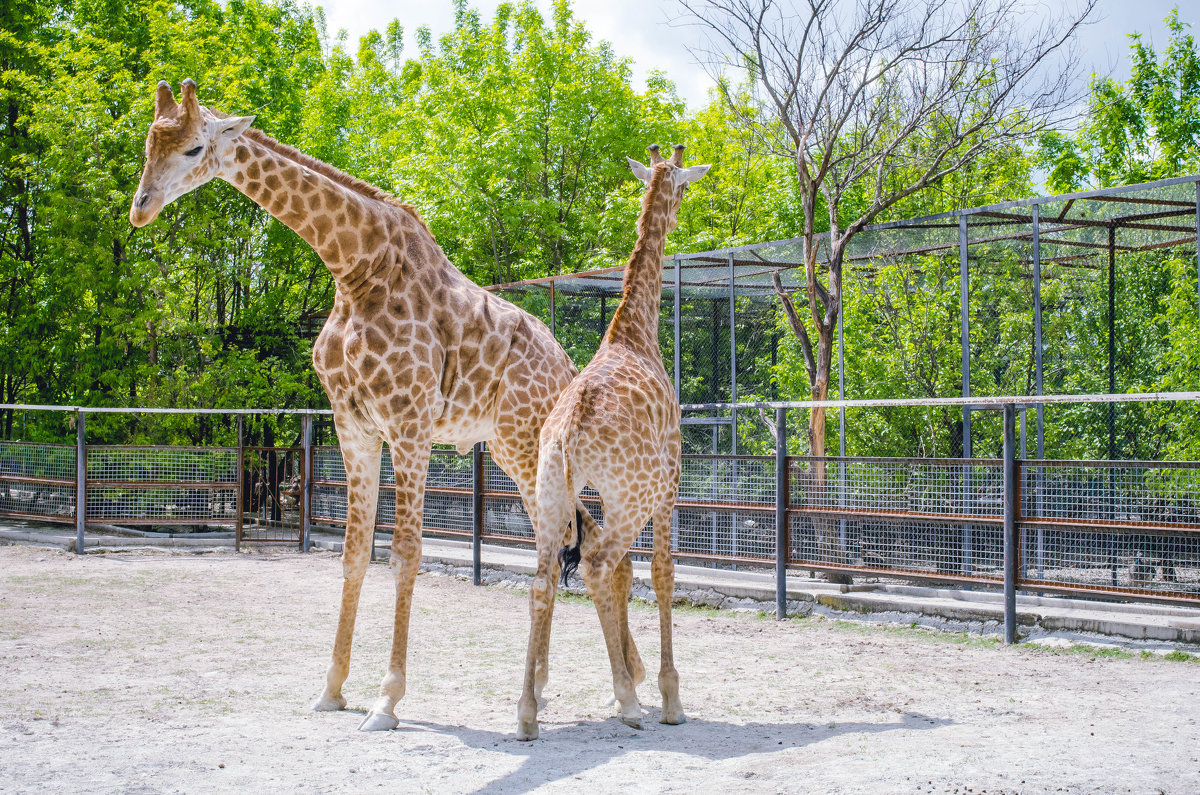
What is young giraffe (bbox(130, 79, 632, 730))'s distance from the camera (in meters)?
5.15

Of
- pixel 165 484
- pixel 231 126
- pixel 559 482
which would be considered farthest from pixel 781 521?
pixel 165 484

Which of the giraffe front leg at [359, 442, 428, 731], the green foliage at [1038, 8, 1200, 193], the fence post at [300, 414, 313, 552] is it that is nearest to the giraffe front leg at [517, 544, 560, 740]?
the giraffe front leg at [359, 442, 428, 731]

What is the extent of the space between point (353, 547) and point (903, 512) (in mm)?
4340

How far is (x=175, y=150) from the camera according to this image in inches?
190

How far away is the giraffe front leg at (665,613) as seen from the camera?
4852 millimetres

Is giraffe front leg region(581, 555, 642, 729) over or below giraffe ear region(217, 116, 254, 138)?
below

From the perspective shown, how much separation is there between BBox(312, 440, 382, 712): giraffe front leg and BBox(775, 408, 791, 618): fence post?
3.86 meters

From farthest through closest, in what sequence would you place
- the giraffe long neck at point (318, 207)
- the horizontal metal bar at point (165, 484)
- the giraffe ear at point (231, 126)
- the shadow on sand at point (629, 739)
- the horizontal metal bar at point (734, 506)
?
the horizontal metal bar at point (165, 484)
the horizontal metal bar at point (734, 506)
the giraffe long neck at point (318, 207)
the giraffe ear at point (231, 126)
the shadow on sand at point (629, 739)

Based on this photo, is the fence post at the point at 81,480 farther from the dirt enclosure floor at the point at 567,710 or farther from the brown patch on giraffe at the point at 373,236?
the brown patch on giraffe at the point at 373,236

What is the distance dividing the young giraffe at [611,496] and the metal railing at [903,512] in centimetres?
307

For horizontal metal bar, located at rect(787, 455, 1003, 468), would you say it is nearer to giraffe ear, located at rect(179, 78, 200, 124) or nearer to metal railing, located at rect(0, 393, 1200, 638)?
metal railing, located at rect(0, 393, 1200, 638)

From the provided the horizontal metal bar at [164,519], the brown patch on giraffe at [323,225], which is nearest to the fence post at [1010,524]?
the brown patch on giraffe at [323,225]

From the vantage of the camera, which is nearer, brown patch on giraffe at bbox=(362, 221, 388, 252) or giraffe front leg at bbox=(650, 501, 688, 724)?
giraffe front leg at bbox=(650, 501, 688, 724)

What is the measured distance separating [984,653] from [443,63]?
2234cm
